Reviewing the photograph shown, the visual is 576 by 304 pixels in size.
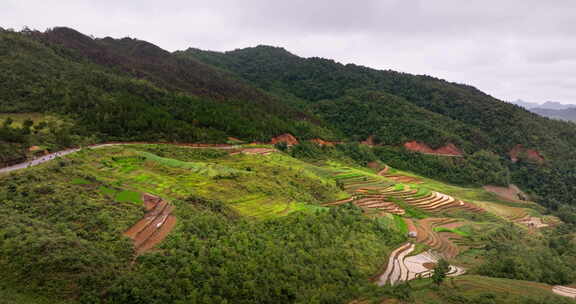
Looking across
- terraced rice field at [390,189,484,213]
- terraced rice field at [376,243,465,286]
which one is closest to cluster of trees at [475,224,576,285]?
terraced rice field at [376,243,465,286]

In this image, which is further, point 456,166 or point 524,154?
point 524,154

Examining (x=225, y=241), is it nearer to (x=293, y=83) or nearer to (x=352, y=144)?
(x=352, y=144)

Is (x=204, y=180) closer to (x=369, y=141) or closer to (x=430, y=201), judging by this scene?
(x=430, y=201)

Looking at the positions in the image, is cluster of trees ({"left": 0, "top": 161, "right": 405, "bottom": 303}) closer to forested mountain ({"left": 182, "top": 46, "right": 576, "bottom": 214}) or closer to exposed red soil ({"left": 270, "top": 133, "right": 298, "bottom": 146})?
exposed red soil ({"left": 270, "top": 133, "right": 298, "bottom": 146})

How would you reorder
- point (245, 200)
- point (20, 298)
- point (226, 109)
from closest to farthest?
point (20, 298)
point (245, 200)
point (226, 109)

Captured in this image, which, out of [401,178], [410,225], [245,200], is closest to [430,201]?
[410,225]

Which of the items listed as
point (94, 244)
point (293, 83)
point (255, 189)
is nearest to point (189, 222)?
point (94, 244)
